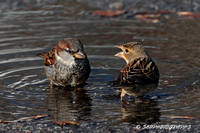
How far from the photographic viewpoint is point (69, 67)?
845 cm

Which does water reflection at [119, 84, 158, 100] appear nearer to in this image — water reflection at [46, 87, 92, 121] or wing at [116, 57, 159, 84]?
wing at [116, 57, 159, 84]

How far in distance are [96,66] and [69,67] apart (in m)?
1.21

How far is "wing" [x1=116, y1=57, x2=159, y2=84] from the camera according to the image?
723 centimetres

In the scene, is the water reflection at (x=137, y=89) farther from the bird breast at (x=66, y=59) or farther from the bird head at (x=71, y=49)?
the bird breast at (x=66, y=59)

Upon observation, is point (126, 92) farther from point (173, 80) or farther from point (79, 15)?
point (79, 15)

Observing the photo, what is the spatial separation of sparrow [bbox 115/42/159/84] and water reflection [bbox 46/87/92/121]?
749 millimetres

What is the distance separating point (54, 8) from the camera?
1439 centimetres

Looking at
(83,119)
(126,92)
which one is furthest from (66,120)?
(126,92)

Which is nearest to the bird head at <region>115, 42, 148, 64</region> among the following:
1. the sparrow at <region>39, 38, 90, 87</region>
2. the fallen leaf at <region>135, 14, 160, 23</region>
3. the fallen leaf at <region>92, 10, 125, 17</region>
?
the sparrow at <region>39, 38, 90, 87</region>

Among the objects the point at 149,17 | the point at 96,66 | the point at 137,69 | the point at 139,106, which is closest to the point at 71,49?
the point at 96,66

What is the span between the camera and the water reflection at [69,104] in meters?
6.79

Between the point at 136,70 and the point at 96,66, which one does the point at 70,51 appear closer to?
the point at 96,66

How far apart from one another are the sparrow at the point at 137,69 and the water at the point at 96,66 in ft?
1.29

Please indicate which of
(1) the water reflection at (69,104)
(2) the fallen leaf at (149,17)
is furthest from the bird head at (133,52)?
(2) the fallen leaf at (149,17)
